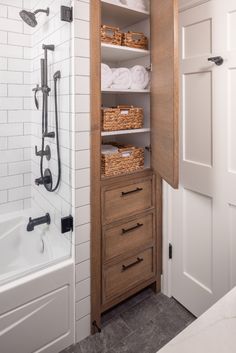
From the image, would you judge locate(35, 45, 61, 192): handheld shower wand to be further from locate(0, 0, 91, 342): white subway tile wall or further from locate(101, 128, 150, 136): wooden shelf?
locate(101, 128, 150, 136): wooden shelf

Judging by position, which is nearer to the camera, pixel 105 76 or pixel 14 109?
pixel 105 76

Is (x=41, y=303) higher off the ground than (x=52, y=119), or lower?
lower

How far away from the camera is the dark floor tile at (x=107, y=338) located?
1.81 metres

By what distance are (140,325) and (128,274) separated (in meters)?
0.34

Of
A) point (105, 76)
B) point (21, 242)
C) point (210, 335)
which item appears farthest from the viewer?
point (21, 242)

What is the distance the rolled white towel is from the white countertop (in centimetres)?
154

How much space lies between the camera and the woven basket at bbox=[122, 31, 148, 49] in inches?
76.7

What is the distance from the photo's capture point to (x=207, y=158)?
1860 millimetres

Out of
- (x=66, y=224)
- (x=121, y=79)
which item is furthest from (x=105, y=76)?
(x=66, y=224)

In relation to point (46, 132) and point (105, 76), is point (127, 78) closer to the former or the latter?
point (105, 76)

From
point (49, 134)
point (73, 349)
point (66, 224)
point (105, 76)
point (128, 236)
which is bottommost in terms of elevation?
point (73, 349)

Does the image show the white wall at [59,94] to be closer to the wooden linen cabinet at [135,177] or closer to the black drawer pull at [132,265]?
the wooden linen cabinet at [135,177]

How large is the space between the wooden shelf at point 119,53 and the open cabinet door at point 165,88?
13cm

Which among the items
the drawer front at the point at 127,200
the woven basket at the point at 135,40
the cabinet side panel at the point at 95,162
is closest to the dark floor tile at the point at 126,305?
the cabinet side panel at the point at 95,162
